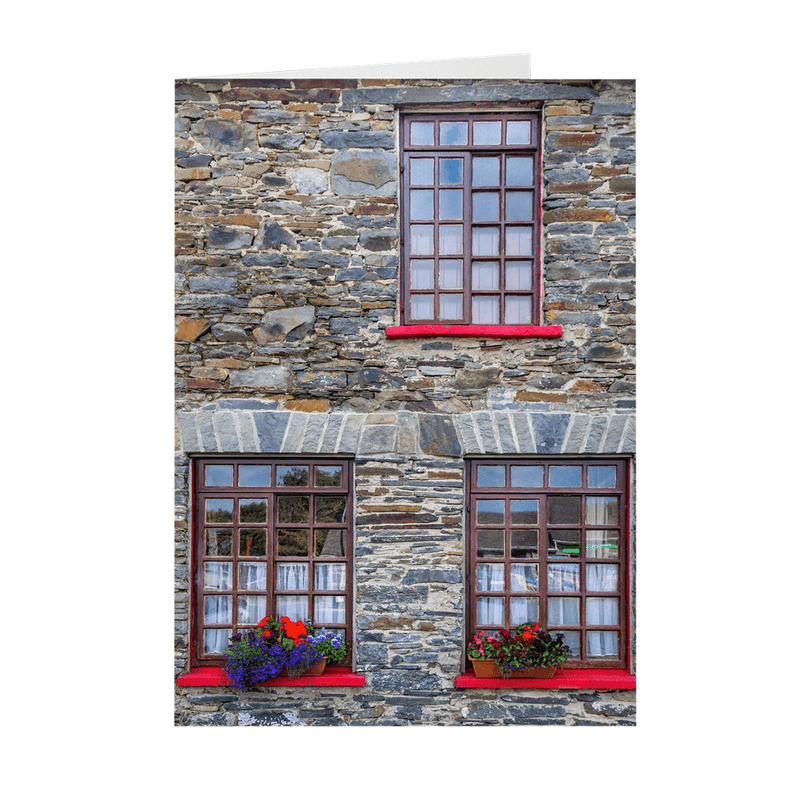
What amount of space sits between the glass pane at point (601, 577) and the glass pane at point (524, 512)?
0.55 metres

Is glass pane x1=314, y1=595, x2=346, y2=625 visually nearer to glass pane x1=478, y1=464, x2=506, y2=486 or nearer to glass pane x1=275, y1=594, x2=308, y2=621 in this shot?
glass pane x1=275, y1=594, x2=308, y2=621

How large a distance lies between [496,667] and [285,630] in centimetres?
155

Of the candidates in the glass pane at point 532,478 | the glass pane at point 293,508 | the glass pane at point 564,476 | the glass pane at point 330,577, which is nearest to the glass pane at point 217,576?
the glass pane at point 293,508

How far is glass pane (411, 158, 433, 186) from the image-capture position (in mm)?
4762

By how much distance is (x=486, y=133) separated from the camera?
474cm

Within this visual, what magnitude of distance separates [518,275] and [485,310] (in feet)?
1.21

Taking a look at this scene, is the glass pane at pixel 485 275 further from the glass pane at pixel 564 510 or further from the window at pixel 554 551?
the glass pane at pixel 564 510

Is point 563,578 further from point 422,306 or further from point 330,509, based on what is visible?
point 422,306

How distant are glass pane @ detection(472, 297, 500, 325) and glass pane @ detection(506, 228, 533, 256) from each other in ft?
1.28

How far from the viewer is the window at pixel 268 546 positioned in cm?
464

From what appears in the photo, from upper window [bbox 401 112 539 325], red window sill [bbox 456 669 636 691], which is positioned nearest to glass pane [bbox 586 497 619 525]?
red window sill [bbox 456 669 636 691]

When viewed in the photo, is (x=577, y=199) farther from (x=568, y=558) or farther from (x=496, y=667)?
(x=496, y=667)

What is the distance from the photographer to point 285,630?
4.50 metres

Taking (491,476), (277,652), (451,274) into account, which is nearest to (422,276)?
(451,274)
